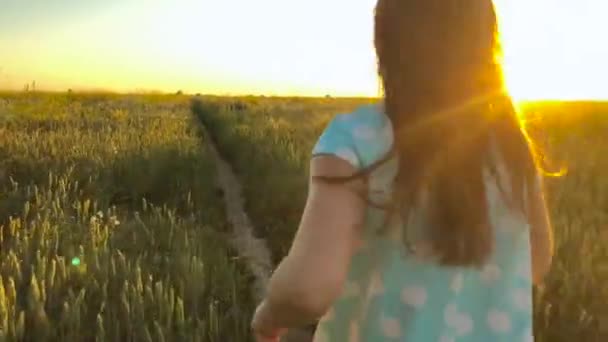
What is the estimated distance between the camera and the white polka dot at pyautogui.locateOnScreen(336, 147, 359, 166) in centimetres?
167

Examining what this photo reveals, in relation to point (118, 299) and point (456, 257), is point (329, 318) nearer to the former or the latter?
point (456, 257)

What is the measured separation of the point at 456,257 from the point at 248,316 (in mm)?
2619

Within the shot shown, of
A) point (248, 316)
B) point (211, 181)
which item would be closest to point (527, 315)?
point (248, 316)

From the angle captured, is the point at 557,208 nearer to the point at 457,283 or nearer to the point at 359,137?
the point at 457,283

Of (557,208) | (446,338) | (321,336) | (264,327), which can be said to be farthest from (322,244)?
(557,208)

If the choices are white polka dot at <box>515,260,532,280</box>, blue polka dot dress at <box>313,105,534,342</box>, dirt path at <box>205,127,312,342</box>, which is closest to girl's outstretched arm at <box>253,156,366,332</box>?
blue polka dot dress at <box>313,105,534,342</box>

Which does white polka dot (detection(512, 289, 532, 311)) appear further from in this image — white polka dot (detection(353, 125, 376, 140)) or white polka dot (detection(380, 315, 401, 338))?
white polka dot (detection(353, 125, 376, 140))

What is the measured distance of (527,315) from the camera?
1.94 m

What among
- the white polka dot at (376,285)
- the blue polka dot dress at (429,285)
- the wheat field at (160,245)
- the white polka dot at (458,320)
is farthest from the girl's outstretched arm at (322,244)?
the wheat field at (160,245)

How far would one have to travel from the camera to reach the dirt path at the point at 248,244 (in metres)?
5.30

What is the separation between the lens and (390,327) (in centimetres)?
188

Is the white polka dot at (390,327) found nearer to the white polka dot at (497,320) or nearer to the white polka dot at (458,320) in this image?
the white polka dot at (458,320)

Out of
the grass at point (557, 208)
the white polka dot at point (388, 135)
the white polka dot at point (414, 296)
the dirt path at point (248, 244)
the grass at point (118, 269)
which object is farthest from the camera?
the dirt path at point (248, 244)

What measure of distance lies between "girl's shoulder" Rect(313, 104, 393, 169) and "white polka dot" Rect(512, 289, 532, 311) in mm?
469
